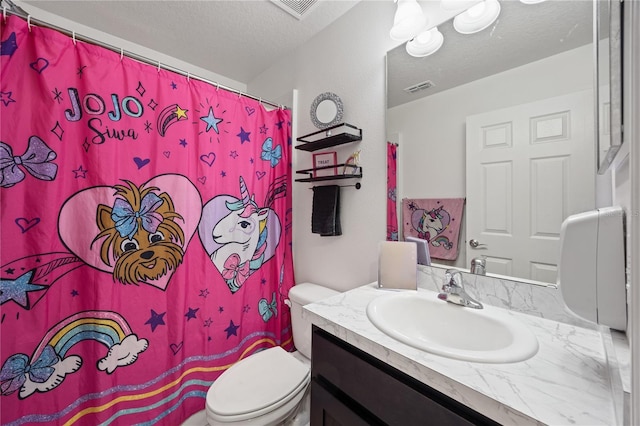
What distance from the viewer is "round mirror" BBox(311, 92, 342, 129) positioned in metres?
1.53

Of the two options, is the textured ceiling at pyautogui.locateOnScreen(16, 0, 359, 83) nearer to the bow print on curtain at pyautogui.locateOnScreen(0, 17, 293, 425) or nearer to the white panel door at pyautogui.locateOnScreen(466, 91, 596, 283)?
the bow print on curtain at pyautogui.locateOnScreen(0, 17, 293, 425)

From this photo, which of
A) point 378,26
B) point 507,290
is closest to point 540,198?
point 507,290

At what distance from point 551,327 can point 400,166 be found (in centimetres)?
83

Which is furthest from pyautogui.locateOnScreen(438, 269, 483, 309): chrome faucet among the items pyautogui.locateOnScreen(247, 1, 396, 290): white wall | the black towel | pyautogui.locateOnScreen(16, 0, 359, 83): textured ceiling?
pyautogui.locateOnScreen(16, 0, 359, 83): textured ceiling

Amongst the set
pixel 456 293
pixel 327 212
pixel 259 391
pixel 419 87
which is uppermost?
pixel 419 87

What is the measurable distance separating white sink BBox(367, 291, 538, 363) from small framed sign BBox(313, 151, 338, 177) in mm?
853

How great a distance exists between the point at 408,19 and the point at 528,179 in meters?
0.87

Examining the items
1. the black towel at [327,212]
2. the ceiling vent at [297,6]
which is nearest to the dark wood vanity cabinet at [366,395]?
the black towel at [327,212]

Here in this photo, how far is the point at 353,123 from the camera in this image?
1.46m

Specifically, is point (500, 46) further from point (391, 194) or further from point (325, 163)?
point (325, 163)

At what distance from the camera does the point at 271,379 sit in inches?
45.0

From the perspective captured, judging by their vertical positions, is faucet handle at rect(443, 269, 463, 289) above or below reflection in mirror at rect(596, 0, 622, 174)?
below

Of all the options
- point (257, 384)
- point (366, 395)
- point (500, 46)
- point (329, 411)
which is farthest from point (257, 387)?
point (500, 46)

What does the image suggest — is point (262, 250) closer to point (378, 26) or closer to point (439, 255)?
point (439, 255)
